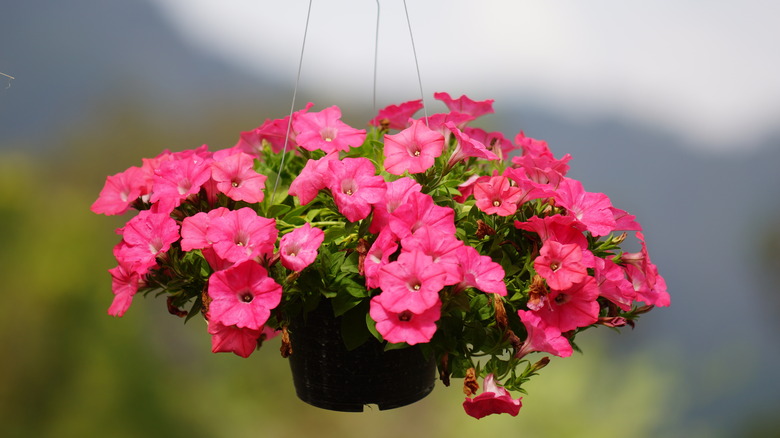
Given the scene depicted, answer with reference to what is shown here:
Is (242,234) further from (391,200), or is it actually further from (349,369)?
(349,369)

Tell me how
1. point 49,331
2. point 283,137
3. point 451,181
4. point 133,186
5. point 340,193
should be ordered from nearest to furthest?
1. point 340,193
2. point 451,181
3. point 133,186
4. point 283,137
5. point 49,331

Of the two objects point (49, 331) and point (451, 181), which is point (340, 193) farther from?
point (49, 331)

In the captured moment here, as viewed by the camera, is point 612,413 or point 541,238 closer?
point 541,238

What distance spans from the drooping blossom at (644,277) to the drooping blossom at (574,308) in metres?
0.21

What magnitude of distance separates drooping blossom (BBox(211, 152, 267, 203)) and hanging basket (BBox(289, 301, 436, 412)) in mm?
253

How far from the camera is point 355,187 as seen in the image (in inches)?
48.6

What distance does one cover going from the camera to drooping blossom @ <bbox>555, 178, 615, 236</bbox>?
1255mm

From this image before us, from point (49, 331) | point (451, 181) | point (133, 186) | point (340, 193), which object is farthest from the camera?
point (49, 331)

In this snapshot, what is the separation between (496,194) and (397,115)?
464 mm

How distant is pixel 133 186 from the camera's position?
58.4 inches

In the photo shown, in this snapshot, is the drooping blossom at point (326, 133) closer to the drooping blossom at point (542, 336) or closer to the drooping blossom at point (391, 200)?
the drooping blossom at point (391, 200)

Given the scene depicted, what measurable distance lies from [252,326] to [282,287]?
0.11m

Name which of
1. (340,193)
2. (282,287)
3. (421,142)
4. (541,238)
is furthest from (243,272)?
(541,238)

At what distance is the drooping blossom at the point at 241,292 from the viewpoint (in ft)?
3.78
